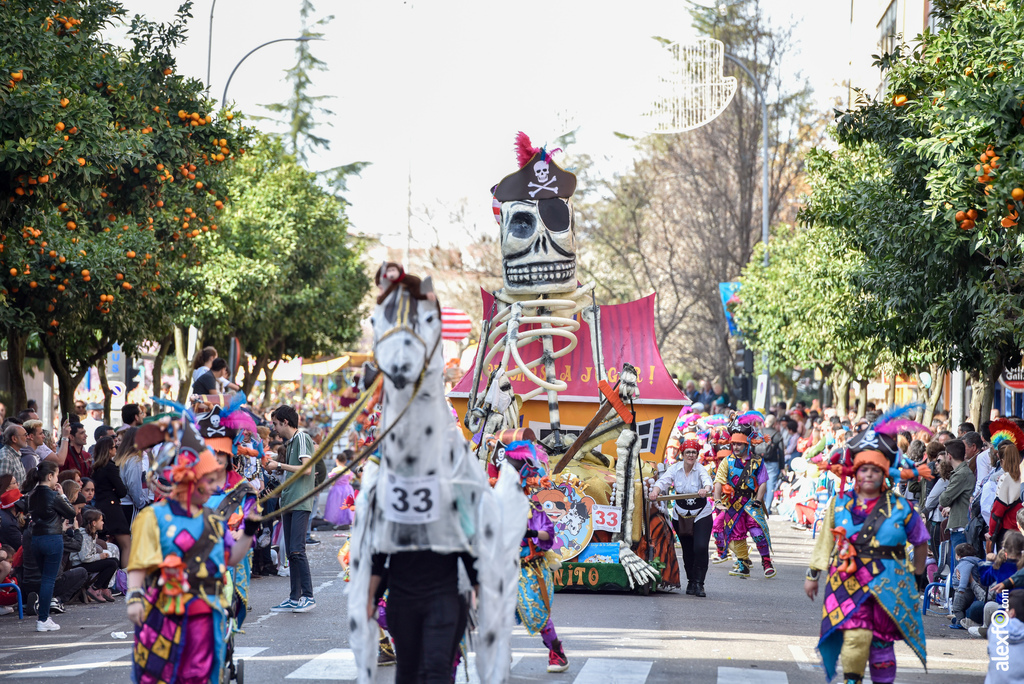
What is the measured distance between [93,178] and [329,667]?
7005 mm

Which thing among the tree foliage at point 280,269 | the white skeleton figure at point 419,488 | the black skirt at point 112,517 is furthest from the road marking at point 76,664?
the tree foliage at point 280,269

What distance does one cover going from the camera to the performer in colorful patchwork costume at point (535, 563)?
9383 millimetres

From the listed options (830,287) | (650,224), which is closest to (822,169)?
(830,287)

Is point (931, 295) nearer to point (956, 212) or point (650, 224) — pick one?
point (956, 212)

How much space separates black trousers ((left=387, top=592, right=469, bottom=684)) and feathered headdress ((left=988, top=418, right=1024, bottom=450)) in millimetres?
8157

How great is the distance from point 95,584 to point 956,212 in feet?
31.7

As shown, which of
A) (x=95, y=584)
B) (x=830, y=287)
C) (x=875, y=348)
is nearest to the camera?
(x=95, y=584)

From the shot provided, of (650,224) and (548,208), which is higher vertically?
(650,224)

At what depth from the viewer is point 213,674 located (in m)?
6.62

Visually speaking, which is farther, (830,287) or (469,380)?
(830,287)

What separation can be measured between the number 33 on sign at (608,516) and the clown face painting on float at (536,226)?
2660mm

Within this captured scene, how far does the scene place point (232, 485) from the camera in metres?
8.70

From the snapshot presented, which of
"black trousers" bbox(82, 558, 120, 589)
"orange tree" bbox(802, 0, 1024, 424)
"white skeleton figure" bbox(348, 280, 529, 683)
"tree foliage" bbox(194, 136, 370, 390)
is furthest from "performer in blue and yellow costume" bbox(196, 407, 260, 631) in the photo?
"tree foliage" bbox(194, 136, 370, 390)

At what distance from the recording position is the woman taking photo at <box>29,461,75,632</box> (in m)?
11.9
